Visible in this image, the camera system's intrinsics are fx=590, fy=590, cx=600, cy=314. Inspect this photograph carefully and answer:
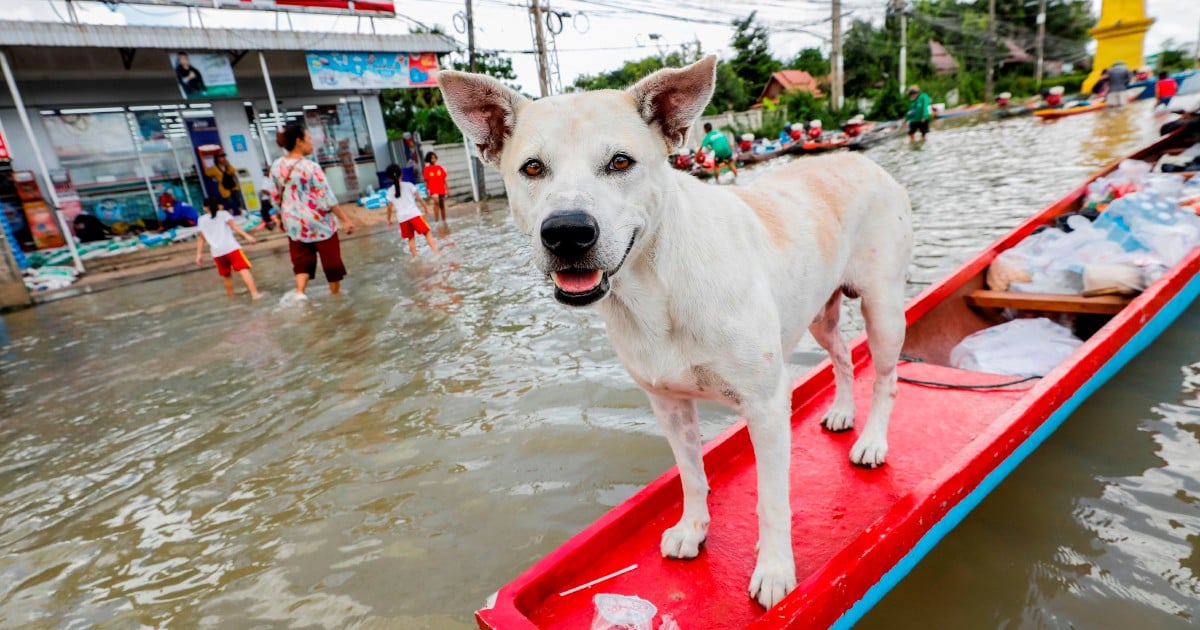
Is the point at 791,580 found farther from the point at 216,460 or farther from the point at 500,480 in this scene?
the point at 216,460

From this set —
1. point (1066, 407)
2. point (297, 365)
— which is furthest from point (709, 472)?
point (297, 365)

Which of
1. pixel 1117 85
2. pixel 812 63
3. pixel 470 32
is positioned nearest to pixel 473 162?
pixel 470 32

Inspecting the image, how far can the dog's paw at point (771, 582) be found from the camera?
6.79ft

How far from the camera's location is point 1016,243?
503 centimetres

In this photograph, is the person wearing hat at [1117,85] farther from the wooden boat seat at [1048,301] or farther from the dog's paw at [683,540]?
the dog's paw at [683,540]

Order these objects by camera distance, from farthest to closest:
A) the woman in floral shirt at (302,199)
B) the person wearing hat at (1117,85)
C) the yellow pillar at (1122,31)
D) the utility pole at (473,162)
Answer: the yellow pillar at (1122,31), the person wearing hat at (1117,85), the utility pole at (473,162), the woman in floral shirt at (302,199)

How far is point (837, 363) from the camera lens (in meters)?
3.16

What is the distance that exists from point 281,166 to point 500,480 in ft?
18.9

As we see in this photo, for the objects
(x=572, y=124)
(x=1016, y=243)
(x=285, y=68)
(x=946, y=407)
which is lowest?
(x=946, y=407)

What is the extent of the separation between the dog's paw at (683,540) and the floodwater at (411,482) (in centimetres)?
69

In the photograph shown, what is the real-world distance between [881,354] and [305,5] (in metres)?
19.3

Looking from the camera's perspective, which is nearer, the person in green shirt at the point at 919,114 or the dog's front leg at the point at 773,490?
the dog's front leg at the point at 773,490

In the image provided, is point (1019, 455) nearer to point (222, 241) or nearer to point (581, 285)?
point (581, 285)

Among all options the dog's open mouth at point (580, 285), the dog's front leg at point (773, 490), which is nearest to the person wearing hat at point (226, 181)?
the dog's open mouth at point (580, 285)
